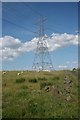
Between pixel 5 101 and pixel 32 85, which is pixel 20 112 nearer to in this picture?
pixel 5 101

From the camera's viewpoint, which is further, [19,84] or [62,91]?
[19,84]

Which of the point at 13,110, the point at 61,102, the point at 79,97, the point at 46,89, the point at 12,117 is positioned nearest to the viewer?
the point at 12,117

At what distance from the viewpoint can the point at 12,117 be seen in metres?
12.4

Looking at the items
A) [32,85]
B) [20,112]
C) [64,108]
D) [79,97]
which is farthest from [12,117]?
[32,85]

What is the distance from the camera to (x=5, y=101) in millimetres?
15430

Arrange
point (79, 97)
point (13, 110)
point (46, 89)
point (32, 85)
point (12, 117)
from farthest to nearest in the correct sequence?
1. point (32, 85)
2. point (46, 89)
3. point (79, 97)
4. point (13, 110)
5. point (12, 117)

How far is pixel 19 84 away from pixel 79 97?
5.13 metres

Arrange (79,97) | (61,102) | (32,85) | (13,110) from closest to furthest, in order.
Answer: (13,110)
(61,102)
(79,97)
(32,85)

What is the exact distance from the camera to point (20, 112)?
13.1 metres

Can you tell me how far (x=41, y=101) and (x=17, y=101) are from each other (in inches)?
48.2

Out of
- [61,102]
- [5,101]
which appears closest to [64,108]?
[61,102]

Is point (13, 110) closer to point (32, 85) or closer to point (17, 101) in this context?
point (17, 101)

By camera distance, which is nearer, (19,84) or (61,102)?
(61,102)

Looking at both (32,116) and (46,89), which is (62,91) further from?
(32,116)
